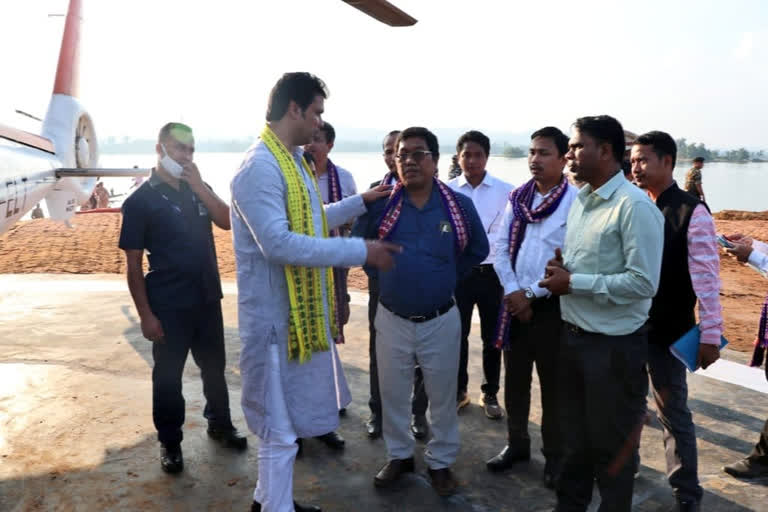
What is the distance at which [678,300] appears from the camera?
9.15 ft

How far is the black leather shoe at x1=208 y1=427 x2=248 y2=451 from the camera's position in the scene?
340cm

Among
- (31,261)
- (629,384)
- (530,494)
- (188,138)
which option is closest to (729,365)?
(530,494)

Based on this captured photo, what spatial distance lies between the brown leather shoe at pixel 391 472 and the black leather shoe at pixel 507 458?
0.49m

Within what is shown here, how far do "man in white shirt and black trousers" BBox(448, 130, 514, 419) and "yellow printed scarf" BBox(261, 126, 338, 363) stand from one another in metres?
1.60

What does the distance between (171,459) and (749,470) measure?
3256 millimetres

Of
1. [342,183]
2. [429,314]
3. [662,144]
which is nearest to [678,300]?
[662,144]

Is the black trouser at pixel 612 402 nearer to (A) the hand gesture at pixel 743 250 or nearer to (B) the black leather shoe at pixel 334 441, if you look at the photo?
(A) the hand gesture at pixel 743 250

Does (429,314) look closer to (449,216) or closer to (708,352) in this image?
(449,216)

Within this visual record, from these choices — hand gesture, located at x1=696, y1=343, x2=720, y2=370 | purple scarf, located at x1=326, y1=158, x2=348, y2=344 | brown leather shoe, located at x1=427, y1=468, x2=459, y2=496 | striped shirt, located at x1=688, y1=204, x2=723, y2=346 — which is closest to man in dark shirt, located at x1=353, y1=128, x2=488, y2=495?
brown leather shoe, located at x1=427, y1=468, x2=459, y2=496

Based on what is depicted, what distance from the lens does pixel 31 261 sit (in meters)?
10.5

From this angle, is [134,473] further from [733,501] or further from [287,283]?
[733,501]

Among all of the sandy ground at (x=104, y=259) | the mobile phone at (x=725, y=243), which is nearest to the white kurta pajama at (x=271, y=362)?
the mobile phone at (x=725, y=243)

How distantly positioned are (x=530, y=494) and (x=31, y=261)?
1076 centimetres

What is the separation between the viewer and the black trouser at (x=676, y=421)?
269 cm
